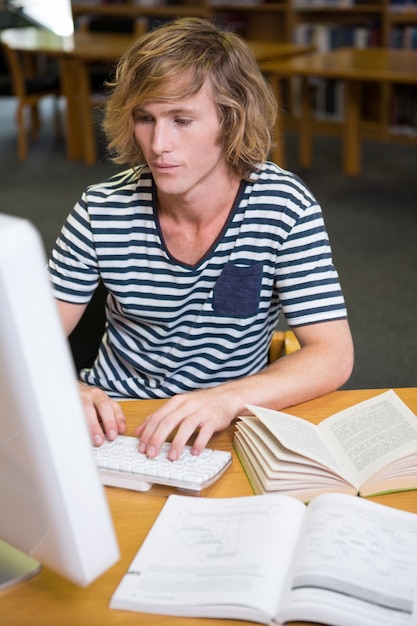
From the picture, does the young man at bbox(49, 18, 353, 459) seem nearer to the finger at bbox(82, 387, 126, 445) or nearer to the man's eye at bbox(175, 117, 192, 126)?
the man's eye at bbox(175, 117, 192, 126)

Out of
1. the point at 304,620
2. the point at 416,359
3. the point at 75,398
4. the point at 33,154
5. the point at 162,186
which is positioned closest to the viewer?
the point at 75,398

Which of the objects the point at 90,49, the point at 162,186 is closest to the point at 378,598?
the point at 162,186

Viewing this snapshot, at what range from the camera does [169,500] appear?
107 centimetres

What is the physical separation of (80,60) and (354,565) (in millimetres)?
5096

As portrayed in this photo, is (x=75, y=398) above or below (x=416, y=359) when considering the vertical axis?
above

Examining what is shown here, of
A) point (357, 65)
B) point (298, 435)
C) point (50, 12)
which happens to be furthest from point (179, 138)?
point (50, 12)

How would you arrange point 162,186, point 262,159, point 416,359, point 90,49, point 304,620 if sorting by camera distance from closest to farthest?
point 304,620, point 162,186, point 262,159, point 416,359, point 90,49

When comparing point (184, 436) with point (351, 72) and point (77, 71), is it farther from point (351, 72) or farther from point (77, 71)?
point (77, 71)

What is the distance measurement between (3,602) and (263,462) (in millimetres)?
362

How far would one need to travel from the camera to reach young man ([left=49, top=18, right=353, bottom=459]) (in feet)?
4.56

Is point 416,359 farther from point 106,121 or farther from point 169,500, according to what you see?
point 169,500

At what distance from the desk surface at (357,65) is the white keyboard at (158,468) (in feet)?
11.4

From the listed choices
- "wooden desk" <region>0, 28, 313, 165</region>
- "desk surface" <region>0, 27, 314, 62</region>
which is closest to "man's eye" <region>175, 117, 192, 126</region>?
"desk surface" <region>0, 27, 314, 62</region>

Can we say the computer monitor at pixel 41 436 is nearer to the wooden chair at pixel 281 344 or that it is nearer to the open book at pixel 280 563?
the open book at pixel 280 563
